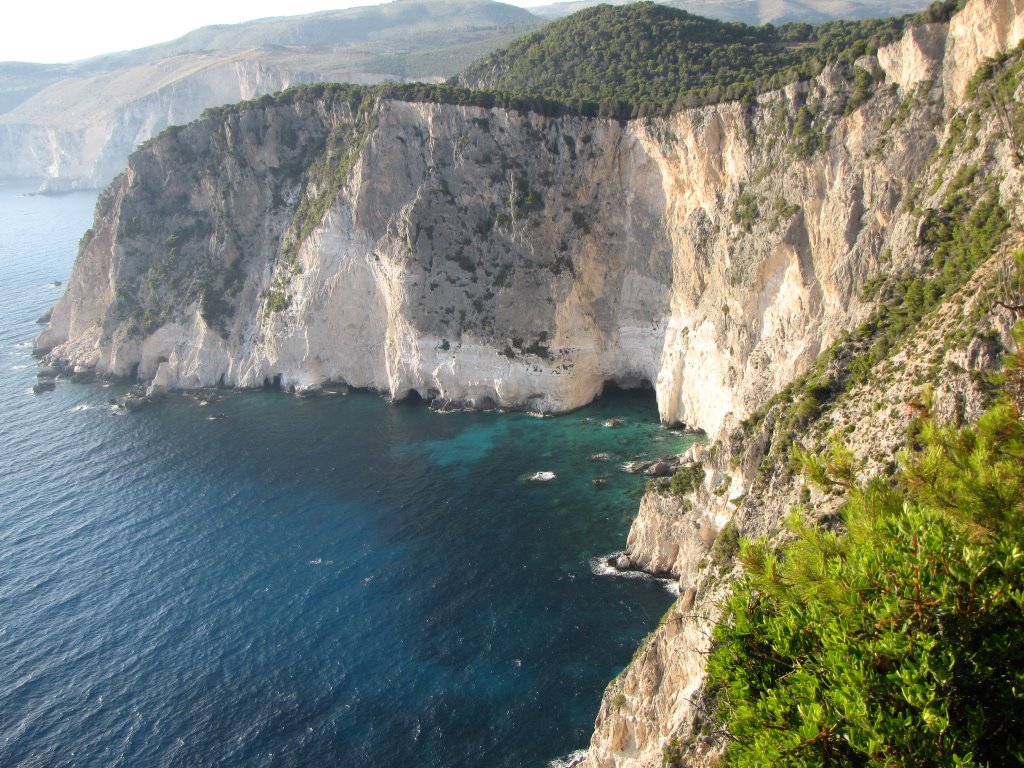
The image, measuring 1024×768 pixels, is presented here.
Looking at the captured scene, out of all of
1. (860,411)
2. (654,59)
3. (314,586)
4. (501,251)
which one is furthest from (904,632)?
(654,59)

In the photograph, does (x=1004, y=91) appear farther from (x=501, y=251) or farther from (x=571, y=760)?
(x=501, y=251)

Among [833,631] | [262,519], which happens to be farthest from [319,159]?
[833,631]

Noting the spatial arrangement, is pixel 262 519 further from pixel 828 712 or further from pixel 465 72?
pixel 465 72

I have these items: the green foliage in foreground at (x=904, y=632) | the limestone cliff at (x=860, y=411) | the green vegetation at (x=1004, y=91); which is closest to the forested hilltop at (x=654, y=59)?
the limestone cliff at (x=860, y=411)

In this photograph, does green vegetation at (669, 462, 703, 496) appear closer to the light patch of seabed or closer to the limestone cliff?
the limestone cliff

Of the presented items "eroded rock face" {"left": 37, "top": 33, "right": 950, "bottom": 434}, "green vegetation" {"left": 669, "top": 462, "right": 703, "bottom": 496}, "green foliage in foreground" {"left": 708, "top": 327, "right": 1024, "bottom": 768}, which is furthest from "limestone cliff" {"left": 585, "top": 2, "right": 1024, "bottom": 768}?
"green foliage in foreground" {"left": 708, "top": 327, "right": 1024, "bottom": 768}
